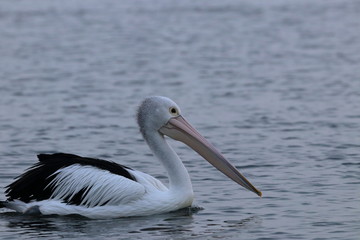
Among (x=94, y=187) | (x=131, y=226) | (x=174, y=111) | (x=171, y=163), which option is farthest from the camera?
(x=174, y=111)

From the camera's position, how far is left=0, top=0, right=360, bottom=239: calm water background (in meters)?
7.38

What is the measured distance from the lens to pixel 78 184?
24.4 feet

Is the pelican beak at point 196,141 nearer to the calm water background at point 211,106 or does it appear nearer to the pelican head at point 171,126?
the pelican head at point 171,126

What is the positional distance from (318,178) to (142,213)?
6.08 feet

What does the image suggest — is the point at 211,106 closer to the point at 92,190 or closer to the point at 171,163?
the point at 171,163

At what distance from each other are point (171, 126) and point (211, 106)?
182 inches

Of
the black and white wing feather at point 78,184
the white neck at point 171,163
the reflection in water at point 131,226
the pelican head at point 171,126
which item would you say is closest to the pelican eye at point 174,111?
the pelican head at point 171,126

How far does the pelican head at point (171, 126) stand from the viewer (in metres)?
7.75

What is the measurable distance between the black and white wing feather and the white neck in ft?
1.03

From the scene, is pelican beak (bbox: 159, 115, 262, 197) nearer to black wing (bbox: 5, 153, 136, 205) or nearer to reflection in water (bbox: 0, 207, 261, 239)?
reflection in water (bbox: 0, 207, 261, 239)

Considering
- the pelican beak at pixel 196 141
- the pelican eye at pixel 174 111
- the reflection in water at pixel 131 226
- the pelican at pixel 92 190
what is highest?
the pelican eye at pixel 174 111

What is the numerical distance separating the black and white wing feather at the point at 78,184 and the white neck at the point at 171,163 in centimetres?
32

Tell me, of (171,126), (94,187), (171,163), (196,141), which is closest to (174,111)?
(171,126)

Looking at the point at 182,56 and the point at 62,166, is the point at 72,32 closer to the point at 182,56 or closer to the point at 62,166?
the point at 182,56
